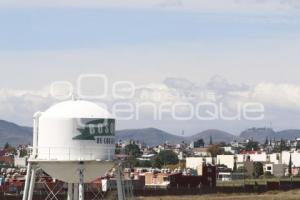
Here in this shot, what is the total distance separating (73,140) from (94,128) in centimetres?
129

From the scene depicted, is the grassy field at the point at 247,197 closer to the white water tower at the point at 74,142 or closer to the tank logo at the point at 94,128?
the white water tower at the point at 74,142

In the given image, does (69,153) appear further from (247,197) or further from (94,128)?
(247,197)

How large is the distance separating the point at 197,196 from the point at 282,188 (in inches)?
832

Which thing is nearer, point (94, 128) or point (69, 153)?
point (69, 153)

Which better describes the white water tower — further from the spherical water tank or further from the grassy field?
the grassy field

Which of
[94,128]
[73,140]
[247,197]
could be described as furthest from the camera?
[247,197]

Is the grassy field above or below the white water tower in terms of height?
below

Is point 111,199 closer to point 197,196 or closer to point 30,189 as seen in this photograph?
point 197,196

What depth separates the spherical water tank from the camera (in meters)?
44.1

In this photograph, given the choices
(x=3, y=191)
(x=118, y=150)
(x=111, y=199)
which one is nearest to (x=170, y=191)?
(x=3, y=191)

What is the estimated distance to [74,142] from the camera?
44.1 m

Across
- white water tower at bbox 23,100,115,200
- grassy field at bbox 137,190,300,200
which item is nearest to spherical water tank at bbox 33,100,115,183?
white water tower at bbox 23,100,115,200

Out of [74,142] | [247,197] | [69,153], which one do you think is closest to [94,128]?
[74,142]

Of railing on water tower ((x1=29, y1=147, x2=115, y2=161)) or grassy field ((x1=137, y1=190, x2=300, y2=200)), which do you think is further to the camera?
grassy field ((x1=137, y1=190, x2=300, y2=200))
